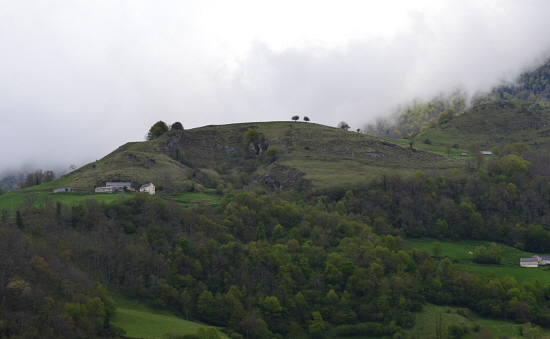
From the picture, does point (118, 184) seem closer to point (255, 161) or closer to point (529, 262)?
point (255, 161)

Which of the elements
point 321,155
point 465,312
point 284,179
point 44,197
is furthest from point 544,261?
point 44,197

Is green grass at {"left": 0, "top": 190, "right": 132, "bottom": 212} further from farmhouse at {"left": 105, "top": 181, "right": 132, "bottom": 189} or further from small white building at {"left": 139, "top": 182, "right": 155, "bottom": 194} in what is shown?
farmhouse at {"left": 105, "top": 181, "right": 132, "bottom": 189}

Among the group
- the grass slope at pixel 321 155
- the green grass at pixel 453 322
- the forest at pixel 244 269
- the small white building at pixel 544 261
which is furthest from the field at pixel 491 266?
the grass slope at pixel 321 155

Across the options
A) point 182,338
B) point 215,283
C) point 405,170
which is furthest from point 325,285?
point 405,170

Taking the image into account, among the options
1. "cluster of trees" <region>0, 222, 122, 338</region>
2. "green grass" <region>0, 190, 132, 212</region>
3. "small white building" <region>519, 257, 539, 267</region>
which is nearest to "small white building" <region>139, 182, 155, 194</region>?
"green grass" <region>0, 190, 132, 212</region>

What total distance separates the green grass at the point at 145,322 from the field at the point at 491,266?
181 feet

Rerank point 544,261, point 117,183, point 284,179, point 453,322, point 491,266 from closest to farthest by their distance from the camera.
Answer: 1. point 453,322
2. point 491,266
3. point 544,261
4. point 117,183
5. point 284,179

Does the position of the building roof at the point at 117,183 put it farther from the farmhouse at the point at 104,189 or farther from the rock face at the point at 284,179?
the rock face at the point at 284,179

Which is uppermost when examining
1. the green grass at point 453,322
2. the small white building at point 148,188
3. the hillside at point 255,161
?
the hillside at point 255,161

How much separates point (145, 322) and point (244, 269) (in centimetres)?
2486

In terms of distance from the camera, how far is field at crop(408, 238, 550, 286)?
112 m

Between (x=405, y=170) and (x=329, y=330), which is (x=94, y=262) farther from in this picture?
(x=405, y=170)

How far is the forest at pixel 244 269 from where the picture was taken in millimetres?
81375

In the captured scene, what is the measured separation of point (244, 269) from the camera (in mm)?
103500
